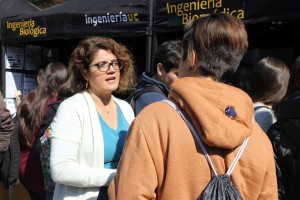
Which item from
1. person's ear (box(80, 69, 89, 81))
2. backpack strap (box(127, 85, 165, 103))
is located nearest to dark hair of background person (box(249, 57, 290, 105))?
backpack strap (box(127, 85, 165, 103))

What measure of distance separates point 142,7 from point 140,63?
1798mm

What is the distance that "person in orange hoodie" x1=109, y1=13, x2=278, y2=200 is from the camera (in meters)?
1.41

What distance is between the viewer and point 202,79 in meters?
1.48

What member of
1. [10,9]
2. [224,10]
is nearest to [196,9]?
[224,10]

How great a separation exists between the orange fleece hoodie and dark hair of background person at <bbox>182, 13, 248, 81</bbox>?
64 mm

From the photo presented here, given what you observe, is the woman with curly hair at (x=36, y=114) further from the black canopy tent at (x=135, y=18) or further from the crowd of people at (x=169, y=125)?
the black canopy tent at (x=135, y=18)

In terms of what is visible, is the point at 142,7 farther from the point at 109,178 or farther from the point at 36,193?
the point at 109,178

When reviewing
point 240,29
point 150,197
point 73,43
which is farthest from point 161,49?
point 73,43

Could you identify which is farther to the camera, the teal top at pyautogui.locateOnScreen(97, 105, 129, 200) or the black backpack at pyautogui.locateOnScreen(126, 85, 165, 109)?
the black backpack at pyautogui.locateOnScreen(126, 85, 165, 109)

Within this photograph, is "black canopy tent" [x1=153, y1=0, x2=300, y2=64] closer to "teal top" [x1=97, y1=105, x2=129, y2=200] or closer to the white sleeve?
"teal top" [x1=97, y1=105, x2=129, y2=200]

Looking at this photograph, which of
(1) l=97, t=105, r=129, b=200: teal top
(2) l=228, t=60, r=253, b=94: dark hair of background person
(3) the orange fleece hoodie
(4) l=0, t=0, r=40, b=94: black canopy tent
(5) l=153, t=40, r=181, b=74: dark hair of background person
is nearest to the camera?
(3) the orange fleece hoodie

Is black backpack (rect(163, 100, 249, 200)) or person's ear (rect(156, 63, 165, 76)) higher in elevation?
person's ear (rect(156, 63, 165, 76))

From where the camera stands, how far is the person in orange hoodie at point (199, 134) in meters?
1.41

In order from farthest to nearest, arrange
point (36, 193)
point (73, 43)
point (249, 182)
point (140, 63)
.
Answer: point (73, 43) → point (140, 63) → point (36, 193) → point (249, 182)
